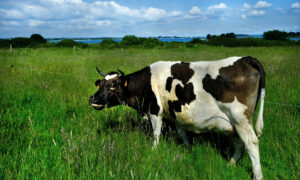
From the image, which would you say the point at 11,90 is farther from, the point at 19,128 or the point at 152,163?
the point at 152,163

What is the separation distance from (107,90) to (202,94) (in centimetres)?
193

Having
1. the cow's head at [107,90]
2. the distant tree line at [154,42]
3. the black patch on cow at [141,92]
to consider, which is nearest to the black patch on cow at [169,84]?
the black patch on cow at [141,92]

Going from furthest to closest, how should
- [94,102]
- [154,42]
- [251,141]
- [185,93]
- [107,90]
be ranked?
[154,42]
[107,90]
[94,102]
[185,93]
[251,141]

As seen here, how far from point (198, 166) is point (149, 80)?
1.81 m

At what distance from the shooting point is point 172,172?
271cm

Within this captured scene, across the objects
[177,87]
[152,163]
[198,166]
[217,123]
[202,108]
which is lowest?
[198,166]

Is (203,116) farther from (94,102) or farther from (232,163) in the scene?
(94,102)

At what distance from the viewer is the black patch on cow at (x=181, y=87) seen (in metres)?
3.57

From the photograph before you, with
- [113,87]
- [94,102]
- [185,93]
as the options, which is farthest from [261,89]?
[94,102]

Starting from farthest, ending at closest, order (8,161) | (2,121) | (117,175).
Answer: (2,121) < (8,161) < (117,175)

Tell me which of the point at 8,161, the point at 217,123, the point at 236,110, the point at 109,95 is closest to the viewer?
the point at 8,161

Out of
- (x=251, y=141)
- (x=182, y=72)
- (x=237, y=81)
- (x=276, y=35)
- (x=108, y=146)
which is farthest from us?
(x=276, y=35)

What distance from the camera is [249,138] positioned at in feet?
10.0

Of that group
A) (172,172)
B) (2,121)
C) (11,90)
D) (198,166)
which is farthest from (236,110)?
(11,90)
